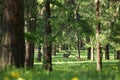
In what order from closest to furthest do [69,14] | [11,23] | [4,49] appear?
[4,49]
[11,23]
[69,14]

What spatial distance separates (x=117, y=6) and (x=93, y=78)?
19.4 meters

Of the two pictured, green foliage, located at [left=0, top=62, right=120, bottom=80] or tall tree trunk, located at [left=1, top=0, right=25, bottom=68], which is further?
tall tree trunk, located at [left=1, top=0, right=25, bottom=68]

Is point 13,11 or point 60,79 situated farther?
point 13,11

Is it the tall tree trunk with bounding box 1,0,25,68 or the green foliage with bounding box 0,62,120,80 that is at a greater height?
the tall tree trunk with bounding box 1,0,25,68

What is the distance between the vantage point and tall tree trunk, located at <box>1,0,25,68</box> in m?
8.49

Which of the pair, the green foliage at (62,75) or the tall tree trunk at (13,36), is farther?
the tall tree trunk at (13,36)

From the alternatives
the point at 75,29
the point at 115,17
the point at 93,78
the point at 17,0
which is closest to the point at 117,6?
the point at 115,17

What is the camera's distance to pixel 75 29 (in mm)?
21953

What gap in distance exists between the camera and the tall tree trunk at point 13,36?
8492 mm

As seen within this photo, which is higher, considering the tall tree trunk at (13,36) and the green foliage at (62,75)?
the tall tree trunk at (13,36)

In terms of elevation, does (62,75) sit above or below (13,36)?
below

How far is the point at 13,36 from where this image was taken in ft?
29.1

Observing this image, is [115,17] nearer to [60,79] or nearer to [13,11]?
[13,11]

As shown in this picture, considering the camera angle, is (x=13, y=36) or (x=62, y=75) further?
(x=13, y=36)
